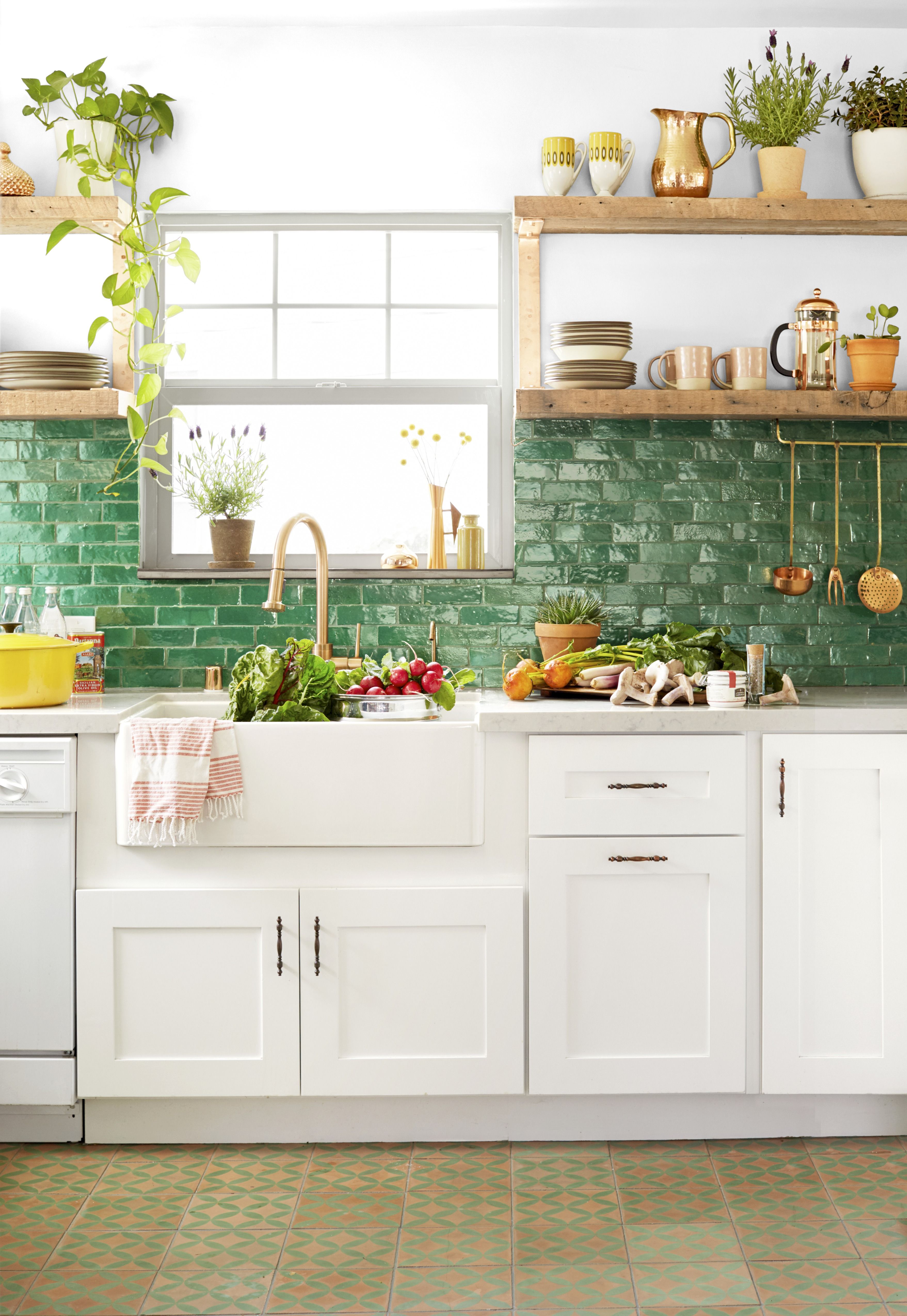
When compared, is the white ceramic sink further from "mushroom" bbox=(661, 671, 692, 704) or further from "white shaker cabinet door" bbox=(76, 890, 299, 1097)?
"mushroom" bbox=(661, 671, 692, 704)

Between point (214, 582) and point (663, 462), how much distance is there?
138cm

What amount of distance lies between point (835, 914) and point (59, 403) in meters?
2.41

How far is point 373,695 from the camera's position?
2965 mm

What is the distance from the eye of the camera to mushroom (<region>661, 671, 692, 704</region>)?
2.87 metres

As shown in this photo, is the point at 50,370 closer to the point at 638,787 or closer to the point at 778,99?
the point at 638,787

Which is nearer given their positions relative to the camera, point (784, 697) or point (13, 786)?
point (13, 786)

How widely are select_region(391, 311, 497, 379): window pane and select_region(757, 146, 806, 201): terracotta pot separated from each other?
0.86m

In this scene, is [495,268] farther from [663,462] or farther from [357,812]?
[357,812]

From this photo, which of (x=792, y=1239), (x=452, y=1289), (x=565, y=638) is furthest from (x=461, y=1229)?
(x=565, y=638)

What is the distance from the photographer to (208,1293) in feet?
7.33

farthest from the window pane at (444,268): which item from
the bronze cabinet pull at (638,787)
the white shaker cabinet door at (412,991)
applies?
the white shaker cabinet door at (412,991)

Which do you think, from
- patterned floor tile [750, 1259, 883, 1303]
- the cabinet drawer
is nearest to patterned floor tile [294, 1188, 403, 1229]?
patterned floor tile [750, 1259, 883, 1303]

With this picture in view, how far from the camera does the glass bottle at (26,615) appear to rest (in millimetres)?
3242

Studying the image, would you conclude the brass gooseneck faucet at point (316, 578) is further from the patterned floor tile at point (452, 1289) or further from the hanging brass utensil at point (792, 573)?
the patterned floor tile at point (452, 1289)
